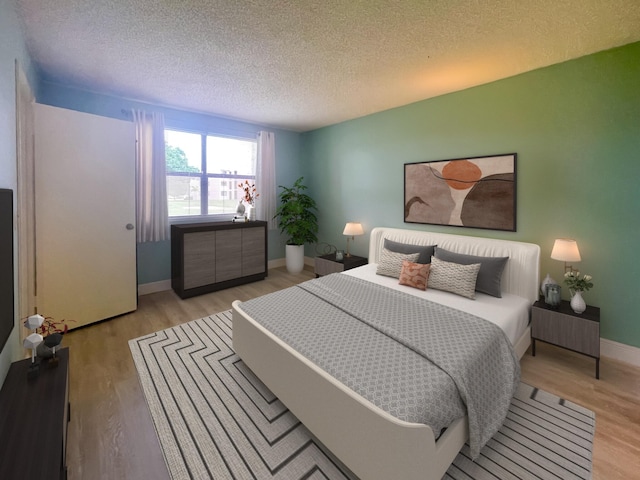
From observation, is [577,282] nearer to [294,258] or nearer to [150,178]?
[294,258]

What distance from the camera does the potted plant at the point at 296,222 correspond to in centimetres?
475

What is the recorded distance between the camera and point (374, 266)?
135 inches

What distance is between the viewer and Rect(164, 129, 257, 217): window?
4000 mm

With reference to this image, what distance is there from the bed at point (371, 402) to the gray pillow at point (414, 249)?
0.46 meters

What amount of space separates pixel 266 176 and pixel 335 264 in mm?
2007

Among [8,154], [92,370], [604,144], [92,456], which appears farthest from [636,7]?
[92,370]

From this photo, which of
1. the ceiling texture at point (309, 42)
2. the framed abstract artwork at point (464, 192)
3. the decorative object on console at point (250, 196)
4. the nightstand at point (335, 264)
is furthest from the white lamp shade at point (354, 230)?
the ceiling texture at point (309, 42)

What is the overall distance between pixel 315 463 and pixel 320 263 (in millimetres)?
2823

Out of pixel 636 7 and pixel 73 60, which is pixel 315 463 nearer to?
pixel 636 7

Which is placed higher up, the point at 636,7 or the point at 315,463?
the point at 636,7

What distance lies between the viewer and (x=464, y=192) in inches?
122

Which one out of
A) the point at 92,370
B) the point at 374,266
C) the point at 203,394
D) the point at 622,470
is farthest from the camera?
the point at 374,266

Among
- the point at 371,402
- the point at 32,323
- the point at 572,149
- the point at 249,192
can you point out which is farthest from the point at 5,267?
the point at 572,149

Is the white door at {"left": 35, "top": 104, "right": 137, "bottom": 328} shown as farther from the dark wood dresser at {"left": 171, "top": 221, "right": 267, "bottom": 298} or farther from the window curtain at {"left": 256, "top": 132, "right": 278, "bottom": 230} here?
the window curtain at {"left": 256, "top": 132, "right": 278, "bottom": 230}
